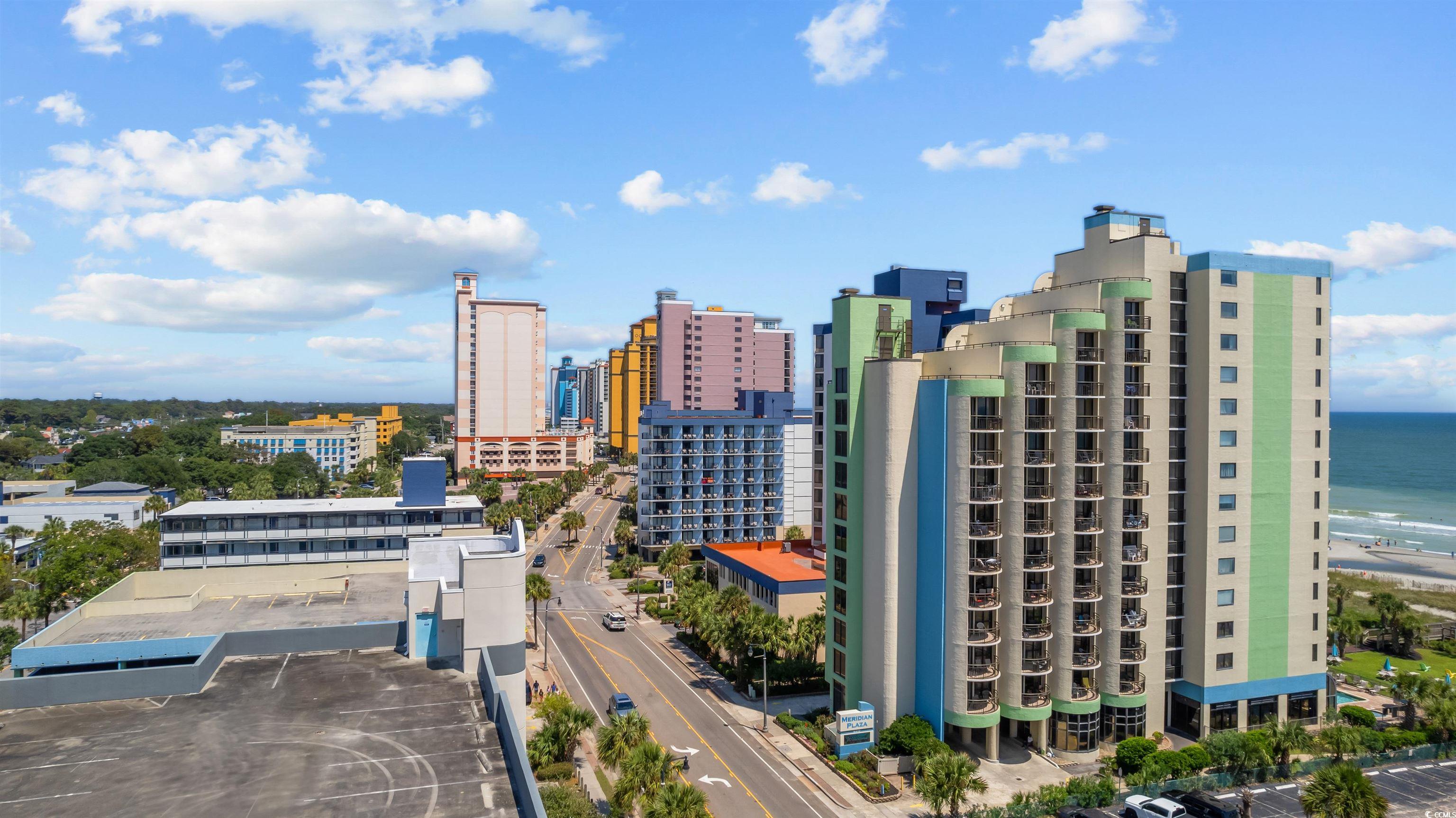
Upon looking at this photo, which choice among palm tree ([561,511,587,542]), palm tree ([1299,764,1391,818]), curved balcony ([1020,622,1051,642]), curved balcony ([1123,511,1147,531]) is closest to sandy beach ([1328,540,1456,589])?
curved balcony ([1123,511,1147,531])

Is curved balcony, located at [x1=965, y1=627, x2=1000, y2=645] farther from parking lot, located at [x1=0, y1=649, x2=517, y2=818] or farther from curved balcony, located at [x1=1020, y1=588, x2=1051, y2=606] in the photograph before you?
parking lot, located at [x1=0, y1=649, x2=517, y2=818]

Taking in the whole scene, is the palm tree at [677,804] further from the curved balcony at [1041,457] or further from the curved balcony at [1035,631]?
the curved balcony at [1041,457]

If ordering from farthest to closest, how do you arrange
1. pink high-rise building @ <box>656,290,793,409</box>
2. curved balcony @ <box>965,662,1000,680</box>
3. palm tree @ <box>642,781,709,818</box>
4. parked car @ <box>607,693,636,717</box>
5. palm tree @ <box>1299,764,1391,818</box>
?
pink high-rise building @ <box>656,290,793,409</box> → parked car @ <box>607,693,636,717</box> → curved balcony @ <box>965,662,1000,680</box> → palm tree @ <box>1299,764,1391,818</box> → palm tree @ <box>642,781,709,818</box>

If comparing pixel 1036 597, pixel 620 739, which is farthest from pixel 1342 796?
pixel 620 739

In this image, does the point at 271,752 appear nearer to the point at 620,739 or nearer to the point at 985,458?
the point at 620,739

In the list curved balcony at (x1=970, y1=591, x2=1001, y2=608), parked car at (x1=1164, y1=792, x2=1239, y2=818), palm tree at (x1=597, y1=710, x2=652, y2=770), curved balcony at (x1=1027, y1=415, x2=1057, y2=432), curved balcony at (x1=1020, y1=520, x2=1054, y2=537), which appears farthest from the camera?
curved balcony at (x1=1027, y1=415, x2=1057, y2=432)

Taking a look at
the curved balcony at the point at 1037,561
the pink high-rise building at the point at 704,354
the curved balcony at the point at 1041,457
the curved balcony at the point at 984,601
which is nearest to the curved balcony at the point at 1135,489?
the curved balcony at the point at 1041,457
